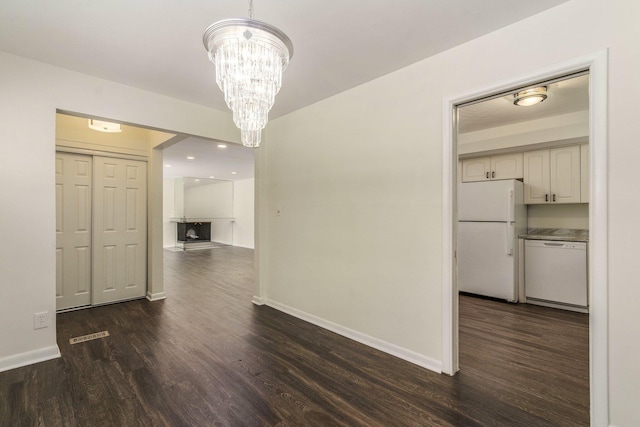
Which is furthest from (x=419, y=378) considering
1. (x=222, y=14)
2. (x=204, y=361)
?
(x=222, y=14)

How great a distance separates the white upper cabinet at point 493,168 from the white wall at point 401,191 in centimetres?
290

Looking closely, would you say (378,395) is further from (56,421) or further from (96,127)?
(96,127)

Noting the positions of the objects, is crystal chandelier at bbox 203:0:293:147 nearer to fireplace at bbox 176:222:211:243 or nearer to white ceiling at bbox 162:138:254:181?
white ceiling at bbox 162:138:254:181

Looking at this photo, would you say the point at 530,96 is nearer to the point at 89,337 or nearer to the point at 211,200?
the point at 89,337

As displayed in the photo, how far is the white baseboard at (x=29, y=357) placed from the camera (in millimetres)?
2322

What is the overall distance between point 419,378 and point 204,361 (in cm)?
175

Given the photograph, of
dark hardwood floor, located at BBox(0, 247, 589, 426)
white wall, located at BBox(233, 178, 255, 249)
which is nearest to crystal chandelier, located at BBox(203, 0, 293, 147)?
dark hardwood floor, located at BBox(0, 247, 589, 426)

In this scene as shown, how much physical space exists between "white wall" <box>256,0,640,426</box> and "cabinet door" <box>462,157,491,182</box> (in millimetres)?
2898

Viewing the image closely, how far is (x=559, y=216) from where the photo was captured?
171 inches

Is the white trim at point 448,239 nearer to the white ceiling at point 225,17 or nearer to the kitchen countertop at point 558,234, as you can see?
the white ceiling at point 225,17

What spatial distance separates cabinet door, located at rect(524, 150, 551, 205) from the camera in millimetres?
4168

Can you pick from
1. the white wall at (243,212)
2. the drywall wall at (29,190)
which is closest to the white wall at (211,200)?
the white wall at (243,212)

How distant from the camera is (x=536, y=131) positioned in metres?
3.92

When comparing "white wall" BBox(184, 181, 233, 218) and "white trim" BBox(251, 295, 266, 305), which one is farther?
"white wall" BBox(184, 181, 233, 218)
